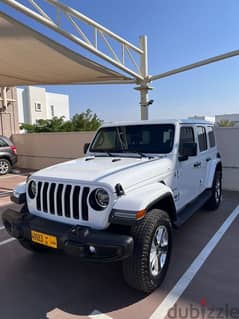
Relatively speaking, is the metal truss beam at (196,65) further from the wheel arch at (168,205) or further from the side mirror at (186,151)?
the wheel arch at (168,205)

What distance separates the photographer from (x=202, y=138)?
16.8 ft

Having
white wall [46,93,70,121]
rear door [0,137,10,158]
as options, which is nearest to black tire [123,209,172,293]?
rear door [0,137,10,158]

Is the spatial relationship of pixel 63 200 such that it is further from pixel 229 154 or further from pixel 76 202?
pixel 229 154

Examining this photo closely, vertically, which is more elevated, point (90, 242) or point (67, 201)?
point (67, 201)

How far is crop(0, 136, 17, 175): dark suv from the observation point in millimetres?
10531

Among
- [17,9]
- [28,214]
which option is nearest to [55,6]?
[17,9]

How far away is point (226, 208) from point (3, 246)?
442 cm

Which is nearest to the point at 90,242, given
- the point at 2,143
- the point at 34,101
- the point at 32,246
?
the point at 32,246

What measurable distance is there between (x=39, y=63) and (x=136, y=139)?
4.87 metres

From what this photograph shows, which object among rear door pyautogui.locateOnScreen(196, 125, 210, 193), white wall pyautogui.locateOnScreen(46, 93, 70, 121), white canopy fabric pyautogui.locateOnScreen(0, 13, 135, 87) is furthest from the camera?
white wall pyautogui.locateOnScreen(46, 93, 70, 121)

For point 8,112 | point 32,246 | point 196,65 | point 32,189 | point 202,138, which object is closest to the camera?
point 32,189

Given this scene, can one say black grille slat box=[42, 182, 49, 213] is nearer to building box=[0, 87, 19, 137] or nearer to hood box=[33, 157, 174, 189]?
hood box=[33, 157, 174, 189]

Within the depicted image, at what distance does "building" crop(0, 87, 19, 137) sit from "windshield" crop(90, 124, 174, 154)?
1070 cm

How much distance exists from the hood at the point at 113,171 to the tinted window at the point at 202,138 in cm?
152
